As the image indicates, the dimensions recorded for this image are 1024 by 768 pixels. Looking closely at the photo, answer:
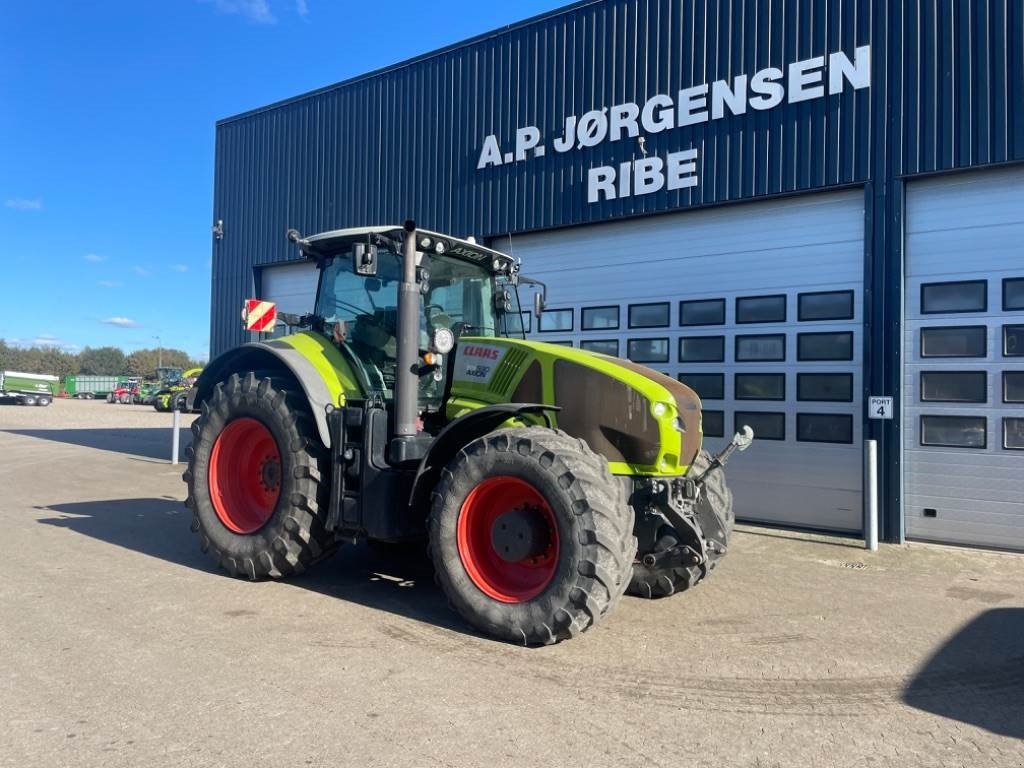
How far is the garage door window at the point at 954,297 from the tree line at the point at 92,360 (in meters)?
90.5

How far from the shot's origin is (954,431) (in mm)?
8078

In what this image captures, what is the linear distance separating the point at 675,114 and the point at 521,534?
723cm

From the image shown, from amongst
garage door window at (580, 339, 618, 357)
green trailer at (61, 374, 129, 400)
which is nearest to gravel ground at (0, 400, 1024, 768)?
garage door window at (580, 339, 618, 357)

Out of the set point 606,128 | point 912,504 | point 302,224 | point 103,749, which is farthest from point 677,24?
point 103,749

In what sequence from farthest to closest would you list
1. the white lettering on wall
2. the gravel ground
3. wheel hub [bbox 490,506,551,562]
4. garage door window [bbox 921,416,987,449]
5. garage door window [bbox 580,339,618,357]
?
garage door window [bbox 580,339,618,357]
the white lettering on wall
garage door window [bbox 921,416,987,449]
wheel hub [bbox 490,506,551,562]
the gravel ground

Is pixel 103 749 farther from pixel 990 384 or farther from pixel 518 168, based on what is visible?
pixel 518 168

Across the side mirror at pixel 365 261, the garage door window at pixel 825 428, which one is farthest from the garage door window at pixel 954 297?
the side mirror at pixel 365 261

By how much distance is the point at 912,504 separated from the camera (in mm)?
8258

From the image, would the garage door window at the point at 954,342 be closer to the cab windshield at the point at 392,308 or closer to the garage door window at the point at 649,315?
the garage door window at the point at 649,315

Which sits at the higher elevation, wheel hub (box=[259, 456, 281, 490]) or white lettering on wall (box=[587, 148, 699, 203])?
white lettering on wall (box=[587, 148, 699, 203])

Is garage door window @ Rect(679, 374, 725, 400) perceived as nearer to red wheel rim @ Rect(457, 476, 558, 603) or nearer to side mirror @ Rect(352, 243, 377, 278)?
red wheel rim @ Rect(457, 476, 558, 603)

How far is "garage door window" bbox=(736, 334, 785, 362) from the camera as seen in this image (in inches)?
360

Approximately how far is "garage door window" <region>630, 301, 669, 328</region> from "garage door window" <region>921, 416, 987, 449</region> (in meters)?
3.37

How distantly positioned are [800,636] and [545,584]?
1866 mm
